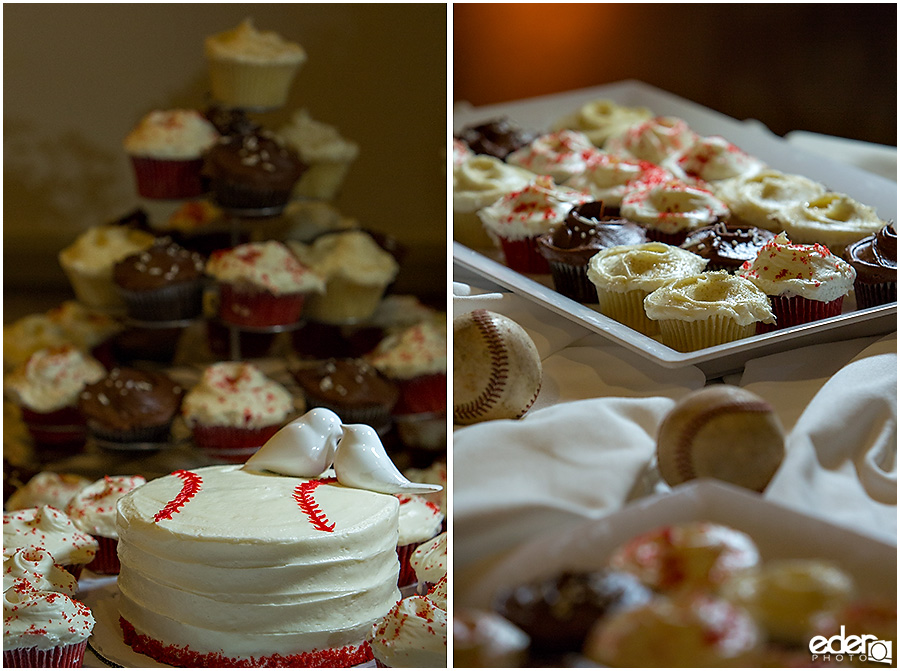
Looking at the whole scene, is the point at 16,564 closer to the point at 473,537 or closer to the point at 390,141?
the point at 473,537

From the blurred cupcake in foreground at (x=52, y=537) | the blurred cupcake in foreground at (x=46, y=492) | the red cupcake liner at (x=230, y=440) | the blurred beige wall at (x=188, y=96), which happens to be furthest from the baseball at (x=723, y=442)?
the blurred beige wall at (x=188, y=96)

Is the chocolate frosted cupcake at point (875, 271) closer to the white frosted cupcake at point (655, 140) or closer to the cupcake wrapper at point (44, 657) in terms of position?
the white frosted cupcake at point (655, 140)

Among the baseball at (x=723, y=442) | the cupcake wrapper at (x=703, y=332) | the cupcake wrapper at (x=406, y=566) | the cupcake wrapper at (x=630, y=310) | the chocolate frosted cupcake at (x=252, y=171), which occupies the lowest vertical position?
the cupcake wrapper at (x=406, y=566)

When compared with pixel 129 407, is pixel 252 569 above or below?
above

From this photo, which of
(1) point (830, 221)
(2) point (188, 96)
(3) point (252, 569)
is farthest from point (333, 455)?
(2) point (188, 96)

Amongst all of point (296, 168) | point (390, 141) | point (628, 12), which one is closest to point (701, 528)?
point (296, 168)

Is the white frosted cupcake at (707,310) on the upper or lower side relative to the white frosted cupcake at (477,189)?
upper

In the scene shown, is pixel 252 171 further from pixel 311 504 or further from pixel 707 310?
pixel 707 310
